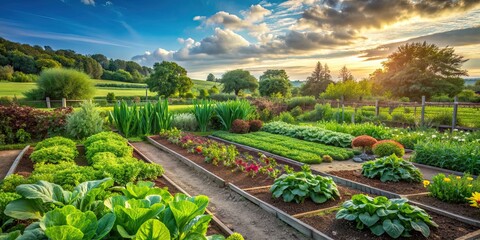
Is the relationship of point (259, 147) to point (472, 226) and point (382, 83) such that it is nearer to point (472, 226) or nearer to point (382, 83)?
point (472, 226)

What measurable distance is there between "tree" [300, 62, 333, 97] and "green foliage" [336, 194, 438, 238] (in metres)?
49.3

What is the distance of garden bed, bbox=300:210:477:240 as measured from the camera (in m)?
3.59

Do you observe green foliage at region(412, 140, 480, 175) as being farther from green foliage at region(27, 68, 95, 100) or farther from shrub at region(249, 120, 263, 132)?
green foliage at region(27, 68, 95, 100)

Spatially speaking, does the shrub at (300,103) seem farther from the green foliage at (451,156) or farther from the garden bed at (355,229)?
the garden bed at (355,229)

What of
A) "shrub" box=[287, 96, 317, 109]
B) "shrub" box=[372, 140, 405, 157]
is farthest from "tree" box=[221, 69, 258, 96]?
"shrub" box=[372, 140, 405, 157]

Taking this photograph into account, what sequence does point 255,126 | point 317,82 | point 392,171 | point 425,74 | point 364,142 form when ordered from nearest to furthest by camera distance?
1. point 392,171
2. point 364,142
3. point 255,126
4. point 425,74
5. point 317,82

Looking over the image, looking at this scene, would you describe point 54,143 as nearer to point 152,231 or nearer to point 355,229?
point 152,231

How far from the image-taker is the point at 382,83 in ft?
122

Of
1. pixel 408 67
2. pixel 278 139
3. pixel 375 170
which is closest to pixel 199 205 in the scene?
pixel 375 170

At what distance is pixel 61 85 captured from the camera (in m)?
20.8

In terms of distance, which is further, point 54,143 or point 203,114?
point 203,114

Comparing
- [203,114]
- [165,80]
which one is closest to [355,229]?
[203,114]

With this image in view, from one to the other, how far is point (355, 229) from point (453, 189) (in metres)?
2.15

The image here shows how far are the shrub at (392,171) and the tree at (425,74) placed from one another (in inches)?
1238
